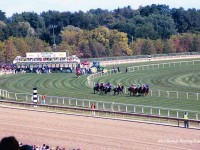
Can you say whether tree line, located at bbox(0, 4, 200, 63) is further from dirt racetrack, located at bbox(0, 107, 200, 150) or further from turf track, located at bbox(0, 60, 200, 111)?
dirt racetrack, located at bbox(0, 107, 200, 150)

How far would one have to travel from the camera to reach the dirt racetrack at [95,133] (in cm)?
1545

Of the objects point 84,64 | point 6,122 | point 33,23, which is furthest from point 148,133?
point 33,23

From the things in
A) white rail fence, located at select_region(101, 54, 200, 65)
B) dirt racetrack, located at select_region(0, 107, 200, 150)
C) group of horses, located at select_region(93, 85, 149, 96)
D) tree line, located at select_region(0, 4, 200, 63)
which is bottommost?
dirt racetrack, located at select_region(0, 107, 200, 150)

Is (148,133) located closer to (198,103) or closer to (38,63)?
(198,103)

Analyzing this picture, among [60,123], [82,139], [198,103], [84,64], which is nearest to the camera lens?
[82,139]

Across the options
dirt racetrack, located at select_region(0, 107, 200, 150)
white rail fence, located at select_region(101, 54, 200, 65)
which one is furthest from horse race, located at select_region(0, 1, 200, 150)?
white rail fence, located at select_region(101, 54, 200, 65)

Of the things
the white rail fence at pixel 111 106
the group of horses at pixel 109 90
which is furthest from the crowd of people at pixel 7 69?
the group of horses at pixel 109 90

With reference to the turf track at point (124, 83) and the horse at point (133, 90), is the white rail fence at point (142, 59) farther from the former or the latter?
the horse at point (133, 90)

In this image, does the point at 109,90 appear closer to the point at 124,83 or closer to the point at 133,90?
the point at 133,90

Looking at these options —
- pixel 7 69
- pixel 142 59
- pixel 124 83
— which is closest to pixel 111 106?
pixel 124 83

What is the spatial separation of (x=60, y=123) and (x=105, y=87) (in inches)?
432

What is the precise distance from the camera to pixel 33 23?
107 metres

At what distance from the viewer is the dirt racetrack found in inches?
608

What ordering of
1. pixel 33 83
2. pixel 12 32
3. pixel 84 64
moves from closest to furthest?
pixel 33 83 < pixel 84 64 < pixel 12 32
